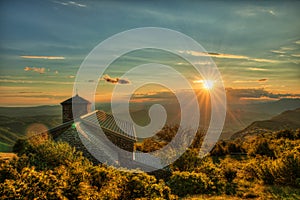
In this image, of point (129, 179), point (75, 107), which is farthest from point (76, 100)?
point (129, 179)

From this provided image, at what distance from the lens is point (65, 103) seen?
87.7 ft

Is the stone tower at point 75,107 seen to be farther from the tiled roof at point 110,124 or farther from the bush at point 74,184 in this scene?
the bush at point 74,184

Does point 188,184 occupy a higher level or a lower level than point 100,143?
lower

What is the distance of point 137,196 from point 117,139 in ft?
37.2

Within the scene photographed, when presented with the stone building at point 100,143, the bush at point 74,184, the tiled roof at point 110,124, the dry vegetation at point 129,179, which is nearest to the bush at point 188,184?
the dry vegetation at point 129,179

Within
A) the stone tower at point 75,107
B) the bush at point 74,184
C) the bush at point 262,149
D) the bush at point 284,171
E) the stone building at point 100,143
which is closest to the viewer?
the bush at point 74,184

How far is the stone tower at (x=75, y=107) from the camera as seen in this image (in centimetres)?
2658

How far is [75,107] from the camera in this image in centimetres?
2695

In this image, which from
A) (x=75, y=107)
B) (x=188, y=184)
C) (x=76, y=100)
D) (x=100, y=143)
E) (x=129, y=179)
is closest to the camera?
(x=129, y=179)

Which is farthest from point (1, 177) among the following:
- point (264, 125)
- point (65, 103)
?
point (264, 125)

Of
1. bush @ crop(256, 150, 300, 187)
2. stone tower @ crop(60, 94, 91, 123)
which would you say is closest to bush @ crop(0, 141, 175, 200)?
bush @ crop(256, 150, 300, 187)

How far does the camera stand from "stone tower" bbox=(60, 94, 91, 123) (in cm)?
2658

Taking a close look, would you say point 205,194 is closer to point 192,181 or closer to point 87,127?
point 192,181

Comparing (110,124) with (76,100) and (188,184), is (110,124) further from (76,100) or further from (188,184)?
(188,184)
